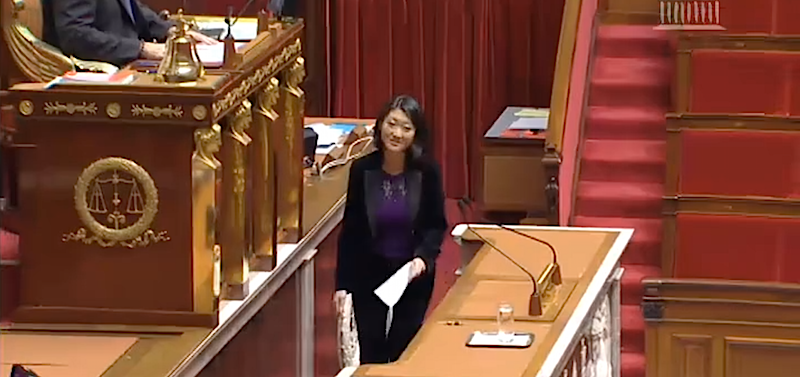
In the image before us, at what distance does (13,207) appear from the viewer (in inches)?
233

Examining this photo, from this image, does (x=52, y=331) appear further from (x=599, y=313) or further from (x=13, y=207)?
(x=599, y=313)

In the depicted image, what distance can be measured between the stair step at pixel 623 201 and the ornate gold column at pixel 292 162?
2.48m

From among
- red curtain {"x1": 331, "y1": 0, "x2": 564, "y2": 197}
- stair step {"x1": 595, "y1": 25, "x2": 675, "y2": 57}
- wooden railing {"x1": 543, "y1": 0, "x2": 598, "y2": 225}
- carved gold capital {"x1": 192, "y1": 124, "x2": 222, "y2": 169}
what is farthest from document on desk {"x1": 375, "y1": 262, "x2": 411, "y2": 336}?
red curtain {"x1": 331, "y1": 0, "x2": 564, "y2": 197}

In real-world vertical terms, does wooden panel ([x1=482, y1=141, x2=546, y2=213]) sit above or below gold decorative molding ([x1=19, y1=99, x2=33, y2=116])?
below

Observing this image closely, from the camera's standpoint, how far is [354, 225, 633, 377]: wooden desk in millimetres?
4422

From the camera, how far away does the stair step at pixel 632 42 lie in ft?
32.4

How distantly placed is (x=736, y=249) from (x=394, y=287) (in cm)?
335

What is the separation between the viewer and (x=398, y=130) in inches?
248

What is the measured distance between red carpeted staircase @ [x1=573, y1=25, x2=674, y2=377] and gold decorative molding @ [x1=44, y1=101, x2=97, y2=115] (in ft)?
12.2

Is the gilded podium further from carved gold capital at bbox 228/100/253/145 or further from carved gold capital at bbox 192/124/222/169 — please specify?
carved gold capital at bbox 228/100/253/145

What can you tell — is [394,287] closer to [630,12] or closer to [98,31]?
[98,31]

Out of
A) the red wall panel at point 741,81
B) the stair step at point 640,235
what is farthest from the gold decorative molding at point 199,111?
the red wall panel at point 741,81

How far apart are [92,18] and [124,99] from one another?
52cm

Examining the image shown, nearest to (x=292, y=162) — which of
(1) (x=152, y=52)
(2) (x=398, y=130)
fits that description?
(2) (x=398, y=130)
